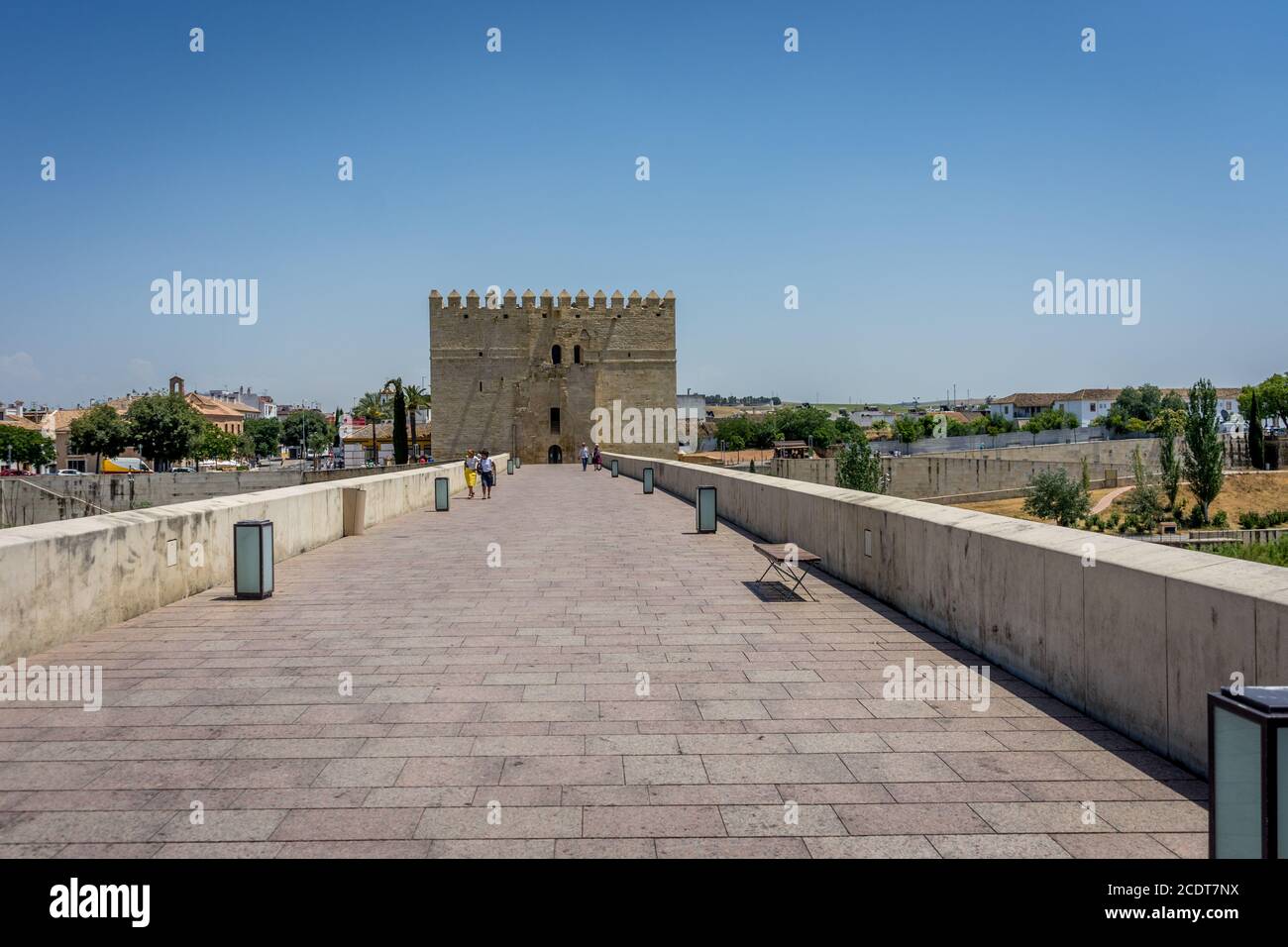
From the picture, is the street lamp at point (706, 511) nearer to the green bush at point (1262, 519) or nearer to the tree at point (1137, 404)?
the green bush at point (1262, 519)

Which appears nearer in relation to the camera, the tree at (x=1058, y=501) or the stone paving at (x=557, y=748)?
the stone paving at (x=557, y=748)

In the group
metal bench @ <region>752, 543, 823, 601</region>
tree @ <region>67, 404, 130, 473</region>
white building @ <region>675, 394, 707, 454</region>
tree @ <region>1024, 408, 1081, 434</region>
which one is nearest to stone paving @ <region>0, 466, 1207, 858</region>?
metal bench @ <region>752, 543, 823, 601</region>

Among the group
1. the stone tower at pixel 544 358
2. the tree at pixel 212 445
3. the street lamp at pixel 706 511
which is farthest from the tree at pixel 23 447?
the street lamp at pixel 706 511

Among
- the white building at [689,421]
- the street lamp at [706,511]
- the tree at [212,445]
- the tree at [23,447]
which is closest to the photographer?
the street lamp at [706,511]

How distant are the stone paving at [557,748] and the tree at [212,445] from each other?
243 ft

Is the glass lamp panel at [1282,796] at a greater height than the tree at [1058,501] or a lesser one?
greater

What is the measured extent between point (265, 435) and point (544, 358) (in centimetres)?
8221

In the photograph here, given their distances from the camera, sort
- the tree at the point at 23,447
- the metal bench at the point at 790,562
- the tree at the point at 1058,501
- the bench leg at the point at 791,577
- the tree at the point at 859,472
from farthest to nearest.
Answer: the tree at the point at 23,447
the tree at the point at 859,472
the tree at the point at 1058,501
the bench leg at the point at 791,577
the metal bench at the point at 790,562

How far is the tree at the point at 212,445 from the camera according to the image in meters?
73.8

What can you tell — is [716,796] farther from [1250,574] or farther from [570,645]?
[570,645]

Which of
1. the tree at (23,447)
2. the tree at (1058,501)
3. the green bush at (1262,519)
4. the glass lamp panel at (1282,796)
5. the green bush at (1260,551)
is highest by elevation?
the tree at (23,447)

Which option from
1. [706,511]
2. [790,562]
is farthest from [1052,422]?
[790,562]

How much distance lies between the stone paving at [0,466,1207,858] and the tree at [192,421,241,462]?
74.1 meters

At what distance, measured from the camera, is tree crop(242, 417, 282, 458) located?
427 ft
